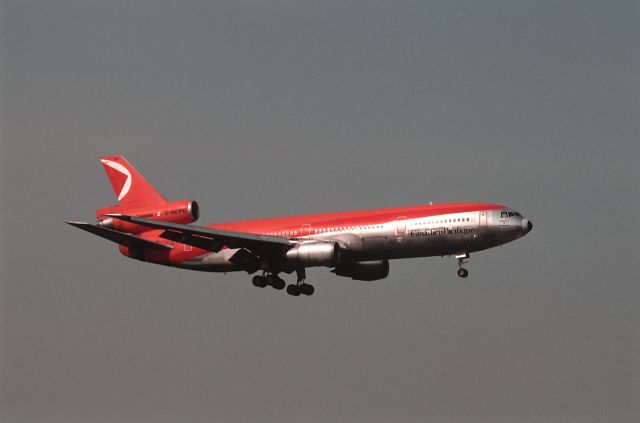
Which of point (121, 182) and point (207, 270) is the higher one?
point (121, 182)

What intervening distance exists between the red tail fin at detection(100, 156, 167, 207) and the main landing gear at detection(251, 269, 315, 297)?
9323 mm

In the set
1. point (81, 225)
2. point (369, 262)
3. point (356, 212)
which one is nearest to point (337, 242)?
point (356, 212)

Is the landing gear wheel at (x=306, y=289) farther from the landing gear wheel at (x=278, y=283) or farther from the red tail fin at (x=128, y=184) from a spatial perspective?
the red tail fin at (x=128, y=184)

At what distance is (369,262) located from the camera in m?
81.1

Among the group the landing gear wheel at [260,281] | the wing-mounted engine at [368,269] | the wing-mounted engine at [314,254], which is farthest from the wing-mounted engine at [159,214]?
the wing-mounted engine at [368,269]

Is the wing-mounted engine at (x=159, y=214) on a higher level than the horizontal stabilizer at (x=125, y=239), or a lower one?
higher

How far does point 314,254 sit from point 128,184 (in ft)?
59.9

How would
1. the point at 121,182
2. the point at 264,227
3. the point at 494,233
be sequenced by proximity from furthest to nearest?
1. the point at 121,182
2. the point at 264,227
3. the point at 494,233

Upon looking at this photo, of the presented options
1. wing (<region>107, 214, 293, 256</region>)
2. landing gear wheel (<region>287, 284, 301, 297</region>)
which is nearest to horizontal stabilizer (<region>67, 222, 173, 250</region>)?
wing (<region>107, 214, 293, 256</region>)

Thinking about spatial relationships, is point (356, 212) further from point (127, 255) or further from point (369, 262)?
point (127, 255)

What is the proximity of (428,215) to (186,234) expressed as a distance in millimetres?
15476

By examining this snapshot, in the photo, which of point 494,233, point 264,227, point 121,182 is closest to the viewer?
point 494,233

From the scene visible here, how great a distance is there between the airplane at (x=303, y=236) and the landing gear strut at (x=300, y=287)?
68 millimetres

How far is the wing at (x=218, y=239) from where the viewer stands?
7219cm
